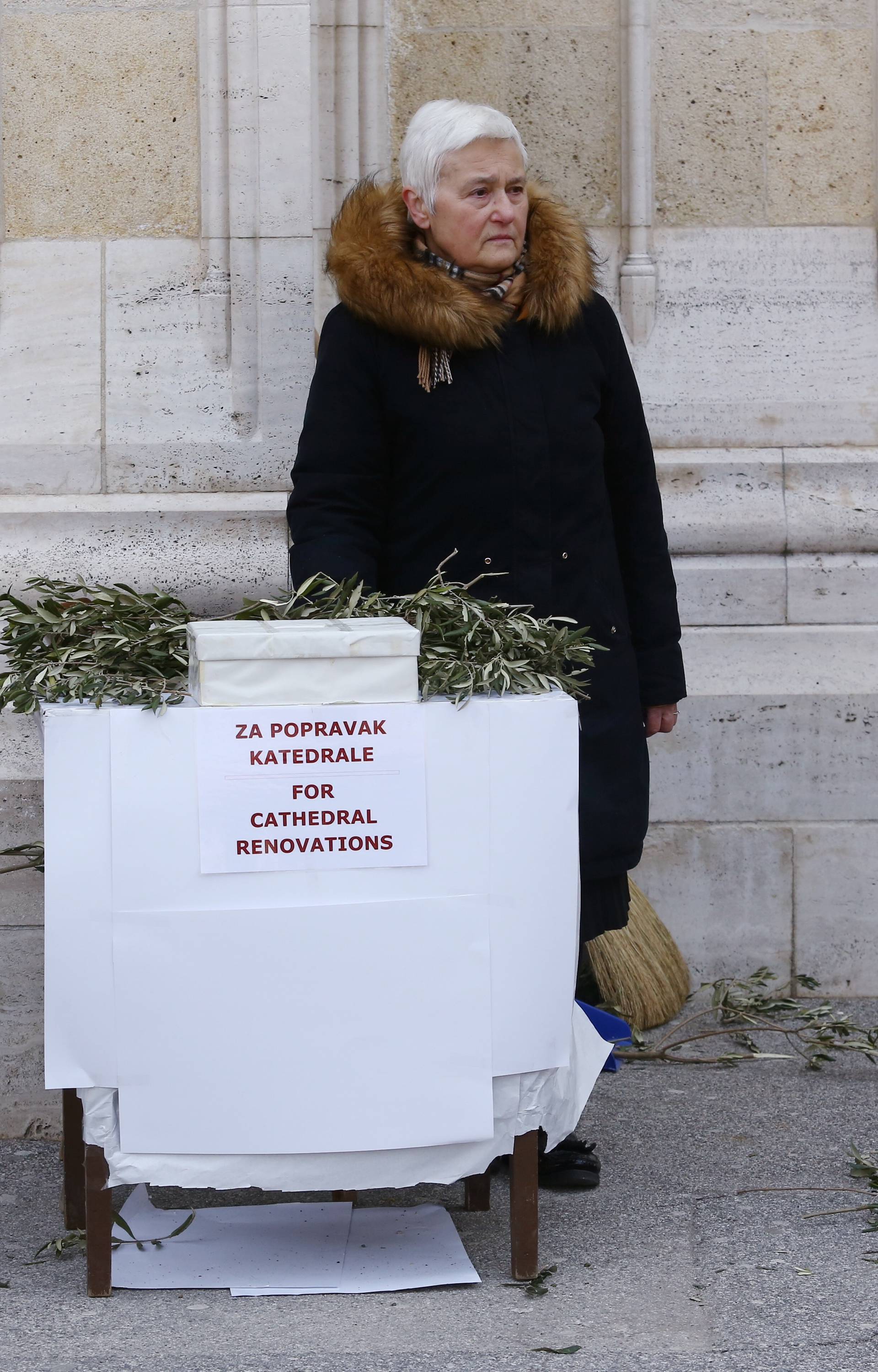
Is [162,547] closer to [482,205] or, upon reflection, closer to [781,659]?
[482,205]

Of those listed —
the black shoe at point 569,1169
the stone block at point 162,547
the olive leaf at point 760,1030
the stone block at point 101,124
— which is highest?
the stone block at point 101,124

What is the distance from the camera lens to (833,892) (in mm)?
4297

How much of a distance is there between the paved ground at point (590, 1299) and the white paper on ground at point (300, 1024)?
0.27 metres

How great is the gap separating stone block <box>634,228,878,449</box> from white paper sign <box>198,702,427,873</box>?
2.26m

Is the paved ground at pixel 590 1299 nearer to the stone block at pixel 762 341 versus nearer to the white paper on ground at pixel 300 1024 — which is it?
the white paper on ground at pixel 300 1024

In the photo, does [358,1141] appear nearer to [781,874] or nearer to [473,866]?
[473,866]

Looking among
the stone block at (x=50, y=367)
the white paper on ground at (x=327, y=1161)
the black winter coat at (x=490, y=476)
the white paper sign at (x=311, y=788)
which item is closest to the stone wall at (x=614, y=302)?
the stone block at (x=50, y=367)

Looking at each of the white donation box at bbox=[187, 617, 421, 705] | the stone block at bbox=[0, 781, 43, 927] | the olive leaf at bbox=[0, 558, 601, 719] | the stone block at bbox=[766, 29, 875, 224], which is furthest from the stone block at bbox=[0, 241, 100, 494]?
the stone block at bbox=[766, 29, 875, 224]

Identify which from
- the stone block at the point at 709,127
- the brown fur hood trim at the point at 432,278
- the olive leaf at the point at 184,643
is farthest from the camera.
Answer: the stone block at the point at 709,127

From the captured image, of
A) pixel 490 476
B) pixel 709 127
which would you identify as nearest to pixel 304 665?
pixel 490 476

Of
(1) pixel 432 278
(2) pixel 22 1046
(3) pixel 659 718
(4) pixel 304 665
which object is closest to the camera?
(4) pixel 304 665

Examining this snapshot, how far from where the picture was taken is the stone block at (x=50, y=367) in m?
3.87

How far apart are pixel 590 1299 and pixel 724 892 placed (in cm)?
183

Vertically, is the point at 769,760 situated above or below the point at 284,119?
below
